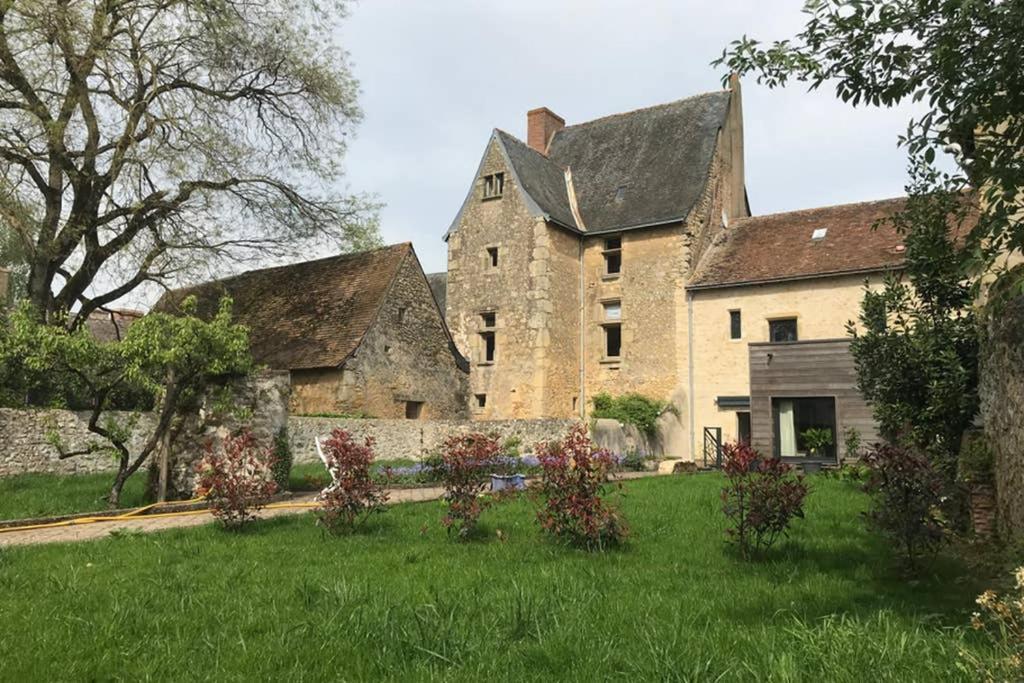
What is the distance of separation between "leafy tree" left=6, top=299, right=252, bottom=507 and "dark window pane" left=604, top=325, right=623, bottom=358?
56.1 feet

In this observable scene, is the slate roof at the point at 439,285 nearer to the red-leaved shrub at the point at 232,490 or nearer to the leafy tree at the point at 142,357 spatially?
the leafy tree at the point at 142,357

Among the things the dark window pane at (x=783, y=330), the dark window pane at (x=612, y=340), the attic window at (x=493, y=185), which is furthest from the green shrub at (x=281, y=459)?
the attic window at (x=493, y=185)

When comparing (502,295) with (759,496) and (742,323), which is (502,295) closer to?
(742,323)

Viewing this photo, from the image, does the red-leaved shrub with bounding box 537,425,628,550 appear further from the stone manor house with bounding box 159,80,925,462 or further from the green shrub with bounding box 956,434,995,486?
the stone manor house with bounding box 159,80,925,462

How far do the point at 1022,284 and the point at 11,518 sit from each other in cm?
1111

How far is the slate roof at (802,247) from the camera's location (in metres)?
21.9

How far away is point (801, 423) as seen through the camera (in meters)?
21.3

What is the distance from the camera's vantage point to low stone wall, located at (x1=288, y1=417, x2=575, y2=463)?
18.5 meters

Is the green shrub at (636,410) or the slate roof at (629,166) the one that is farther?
the slate roof at (629,166)

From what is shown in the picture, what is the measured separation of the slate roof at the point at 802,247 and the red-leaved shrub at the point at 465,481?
645 inches

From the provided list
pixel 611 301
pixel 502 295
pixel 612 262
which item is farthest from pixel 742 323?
pixel 502 295

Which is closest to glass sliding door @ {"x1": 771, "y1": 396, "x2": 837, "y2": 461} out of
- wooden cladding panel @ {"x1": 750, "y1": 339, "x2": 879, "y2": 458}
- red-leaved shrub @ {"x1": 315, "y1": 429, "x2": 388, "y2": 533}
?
wooden cladding panel @ {"x1": 750, "y1": 339, "x2": 879, "y2": 458}

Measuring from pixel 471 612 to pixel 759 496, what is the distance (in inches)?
126

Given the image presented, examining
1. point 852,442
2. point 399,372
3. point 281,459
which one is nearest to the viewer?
point 281,459
